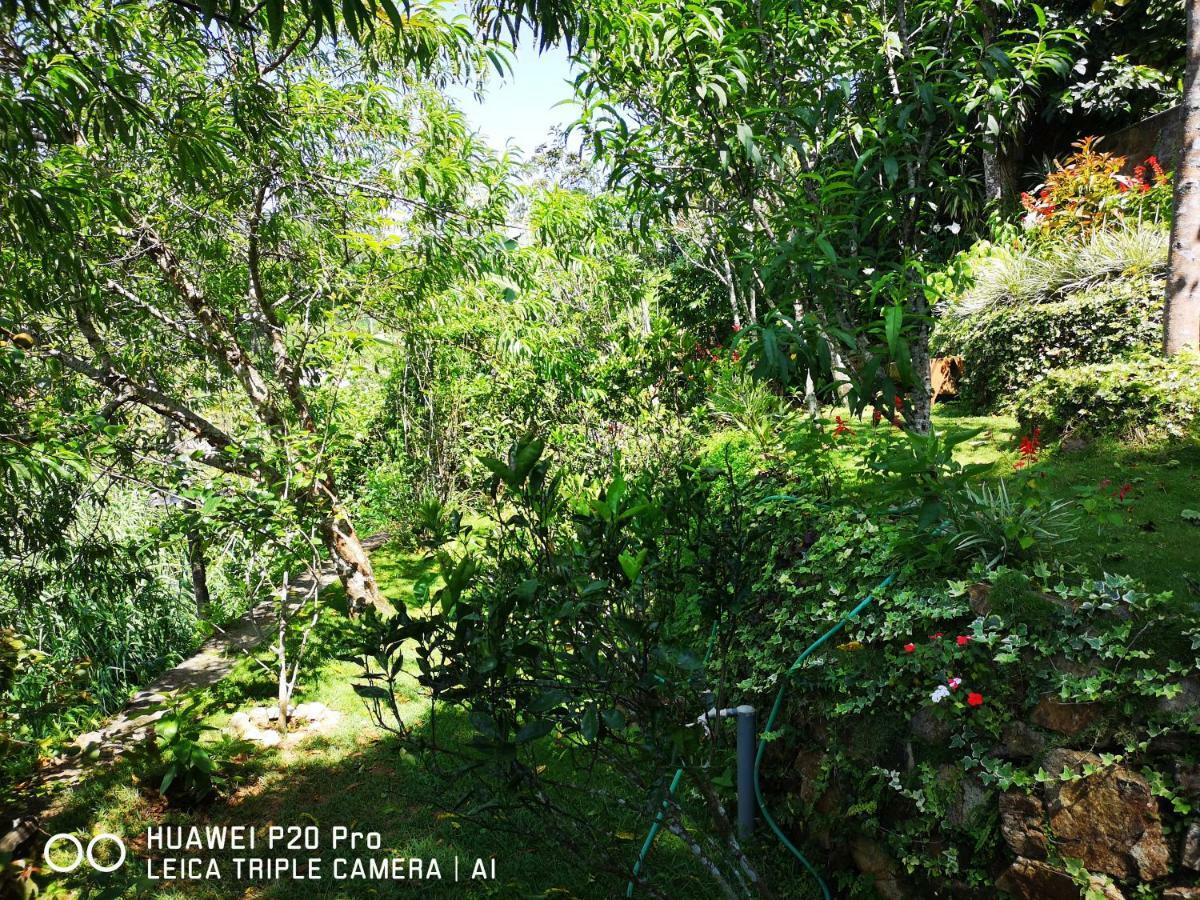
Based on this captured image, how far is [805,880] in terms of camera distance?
8.23ft

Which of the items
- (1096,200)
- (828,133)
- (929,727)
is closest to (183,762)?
(929,727)

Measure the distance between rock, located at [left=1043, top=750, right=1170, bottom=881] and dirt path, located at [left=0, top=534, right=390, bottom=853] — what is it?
395cm

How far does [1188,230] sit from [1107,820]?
4098 mm

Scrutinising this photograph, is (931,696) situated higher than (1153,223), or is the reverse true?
(1153,223)

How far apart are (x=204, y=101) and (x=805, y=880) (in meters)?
4.50

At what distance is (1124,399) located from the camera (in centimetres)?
412

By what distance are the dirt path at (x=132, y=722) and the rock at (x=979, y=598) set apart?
3.89m

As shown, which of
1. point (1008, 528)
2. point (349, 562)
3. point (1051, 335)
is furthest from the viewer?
point (1051, 335)

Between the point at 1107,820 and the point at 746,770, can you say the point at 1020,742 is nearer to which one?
the point at 1107,820

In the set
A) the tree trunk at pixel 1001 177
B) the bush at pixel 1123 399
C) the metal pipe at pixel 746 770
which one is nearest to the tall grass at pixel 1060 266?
the bush at pixel 1123 399

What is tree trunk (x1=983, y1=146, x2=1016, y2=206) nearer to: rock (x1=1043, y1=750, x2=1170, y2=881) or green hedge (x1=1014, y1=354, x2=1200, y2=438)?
green hedge (x1=1014, y1=354, x2=1200, y2=438)

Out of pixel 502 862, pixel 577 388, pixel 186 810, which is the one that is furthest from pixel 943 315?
pixel 186 810

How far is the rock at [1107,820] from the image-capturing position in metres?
1.78

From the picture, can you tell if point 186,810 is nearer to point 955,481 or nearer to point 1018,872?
point 1018,872
